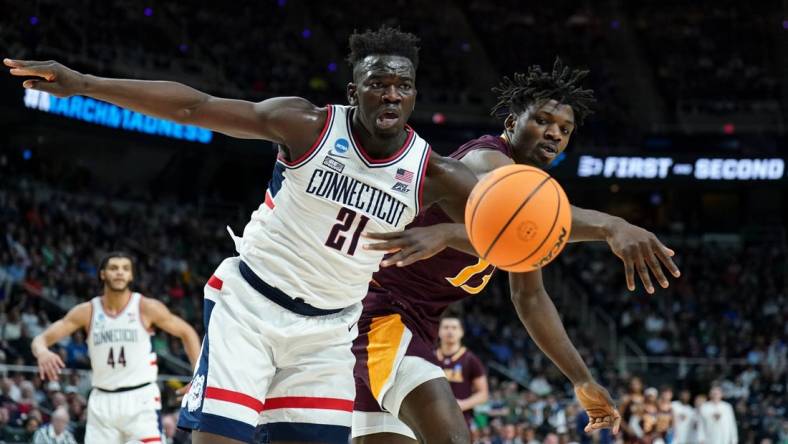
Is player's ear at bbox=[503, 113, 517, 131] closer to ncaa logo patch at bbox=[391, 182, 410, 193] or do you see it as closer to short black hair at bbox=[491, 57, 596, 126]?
short black hair at bbox=[491, 57, 596, 126]

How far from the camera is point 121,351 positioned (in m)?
8.45

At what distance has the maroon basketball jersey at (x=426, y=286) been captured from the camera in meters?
5.75

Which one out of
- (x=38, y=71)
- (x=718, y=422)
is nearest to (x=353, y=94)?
(x=38, y=71)

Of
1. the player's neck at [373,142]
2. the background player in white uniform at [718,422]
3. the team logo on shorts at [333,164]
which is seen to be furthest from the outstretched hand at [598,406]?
the background player in white uniform at [718,422]

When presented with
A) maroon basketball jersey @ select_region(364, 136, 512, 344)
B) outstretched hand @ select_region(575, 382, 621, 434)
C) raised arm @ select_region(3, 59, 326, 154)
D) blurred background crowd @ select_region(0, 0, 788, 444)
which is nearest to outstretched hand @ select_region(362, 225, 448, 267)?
raised arm @ select_region(3, 59, 326, 154)

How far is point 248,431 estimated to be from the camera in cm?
460

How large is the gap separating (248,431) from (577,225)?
5.48 feet

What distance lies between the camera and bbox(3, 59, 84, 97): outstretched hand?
4.36 meters

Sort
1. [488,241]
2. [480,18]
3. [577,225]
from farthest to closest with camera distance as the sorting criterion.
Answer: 1. [480,18]
2. [577,225]
3. [488,241]

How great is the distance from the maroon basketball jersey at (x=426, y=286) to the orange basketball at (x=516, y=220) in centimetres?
122

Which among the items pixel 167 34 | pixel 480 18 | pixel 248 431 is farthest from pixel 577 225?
pixel 480 18

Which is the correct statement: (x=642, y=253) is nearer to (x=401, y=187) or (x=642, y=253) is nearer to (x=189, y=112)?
(x=401, y=187)

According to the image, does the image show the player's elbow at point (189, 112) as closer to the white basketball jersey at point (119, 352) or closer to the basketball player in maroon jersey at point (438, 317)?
the basketball player in maroon jersey at point (438, 317)

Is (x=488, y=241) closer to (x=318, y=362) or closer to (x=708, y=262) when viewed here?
(x=318, y=362)
